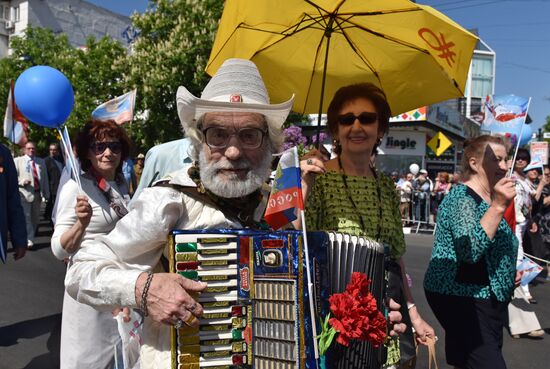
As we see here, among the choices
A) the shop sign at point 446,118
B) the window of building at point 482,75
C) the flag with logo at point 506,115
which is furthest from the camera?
the window of building at point 482,75

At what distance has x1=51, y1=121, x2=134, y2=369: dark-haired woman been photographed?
319cm

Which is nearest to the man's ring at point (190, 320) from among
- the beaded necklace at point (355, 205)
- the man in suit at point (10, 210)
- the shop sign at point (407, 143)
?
the beaded necklace at point (355, 205)

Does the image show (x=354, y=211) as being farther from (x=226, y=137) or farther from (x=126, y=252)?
(x=126, y=252)

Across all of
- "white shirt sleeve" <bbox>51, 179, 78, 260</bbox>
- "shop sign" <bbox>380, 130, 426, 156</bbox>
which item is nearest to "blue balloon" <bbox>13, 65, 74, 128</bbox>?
"white shirt sleeve" <bbox>51, 179, 78, 260</bbox>

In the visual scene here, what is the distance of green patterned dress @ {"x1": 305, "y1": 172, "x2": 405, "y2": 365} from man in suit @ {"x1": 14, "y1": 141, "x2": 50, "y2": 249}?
30.1 ft

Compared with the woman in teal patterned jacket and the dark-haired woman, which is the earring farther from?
the dark-haired woman

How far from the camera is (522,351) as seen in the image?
5430mm

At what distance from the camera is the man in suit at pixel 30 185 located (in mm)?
10352

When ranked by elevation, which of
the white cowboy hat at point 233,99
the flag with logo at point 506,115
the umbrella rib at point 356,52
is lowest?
the white cowboy hat at point 233,99

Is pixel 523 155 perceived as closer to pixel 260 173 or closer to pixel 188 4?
pixel 260 173

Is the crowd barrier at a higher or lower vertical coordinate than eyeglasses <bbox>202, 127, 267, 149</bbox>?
lower

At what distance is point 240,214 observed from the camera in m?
1.96

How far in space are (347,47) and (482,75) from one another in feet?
199

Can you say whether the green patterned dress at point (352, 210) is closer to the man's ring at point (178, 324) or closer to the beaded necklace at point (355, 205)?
the beaded necklace at point (355, 205)
